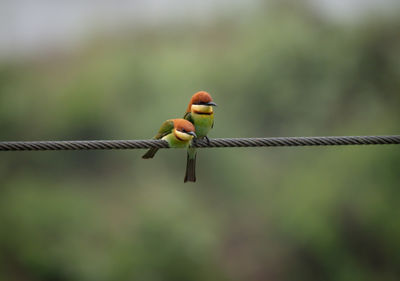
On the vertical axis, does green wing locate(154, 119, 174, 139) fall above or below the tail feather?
above

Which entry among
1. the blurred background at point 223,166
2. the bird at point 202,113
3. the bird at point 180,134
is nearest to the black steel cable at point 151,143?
the bird at point 180,134

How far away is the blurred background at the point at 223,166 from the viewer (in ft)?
33.6

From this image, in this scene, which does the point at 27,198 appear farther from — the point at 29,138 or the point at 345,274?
the point at 345,274

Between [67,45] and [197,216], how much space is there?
33.4 feet

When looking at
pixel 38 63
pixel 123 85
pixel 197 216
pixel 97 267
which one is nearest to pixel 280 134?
pixel 197 216

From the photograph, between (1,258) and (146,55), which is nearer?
(1,258)

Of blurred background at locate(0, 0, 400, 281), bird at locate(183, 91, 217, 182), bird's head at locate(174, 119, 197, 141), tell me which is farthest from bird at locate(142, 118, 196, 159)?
blurred background at locate(0, 0, 400, 281)

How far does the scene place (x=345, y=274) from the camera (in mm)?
10164

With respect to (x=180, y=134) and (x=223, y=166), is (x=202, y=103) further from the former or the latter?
(x=223, y=166)

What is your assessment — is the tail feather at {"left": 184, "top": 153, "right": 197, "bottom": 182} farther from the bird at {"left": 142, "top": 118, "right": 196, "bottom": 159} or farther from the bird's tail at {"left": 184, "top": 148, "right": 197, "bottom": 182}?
the bird at {"left": 142, "top": 118, "right": 196, "bottom": 159}

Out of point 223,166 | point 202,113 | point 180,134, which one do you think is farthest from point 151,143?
point 223,166

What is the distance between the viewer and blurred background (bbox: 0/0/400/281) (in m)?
10.2

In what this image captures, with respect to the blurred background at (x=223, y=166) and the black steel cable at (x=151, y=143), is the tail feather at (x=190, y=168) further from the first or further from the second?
the blurred background at (x=223, y=166)

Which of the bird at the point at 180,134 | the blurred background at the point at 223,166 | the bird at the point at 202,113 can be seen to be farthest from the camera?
the blurred background at the point at 223,166
